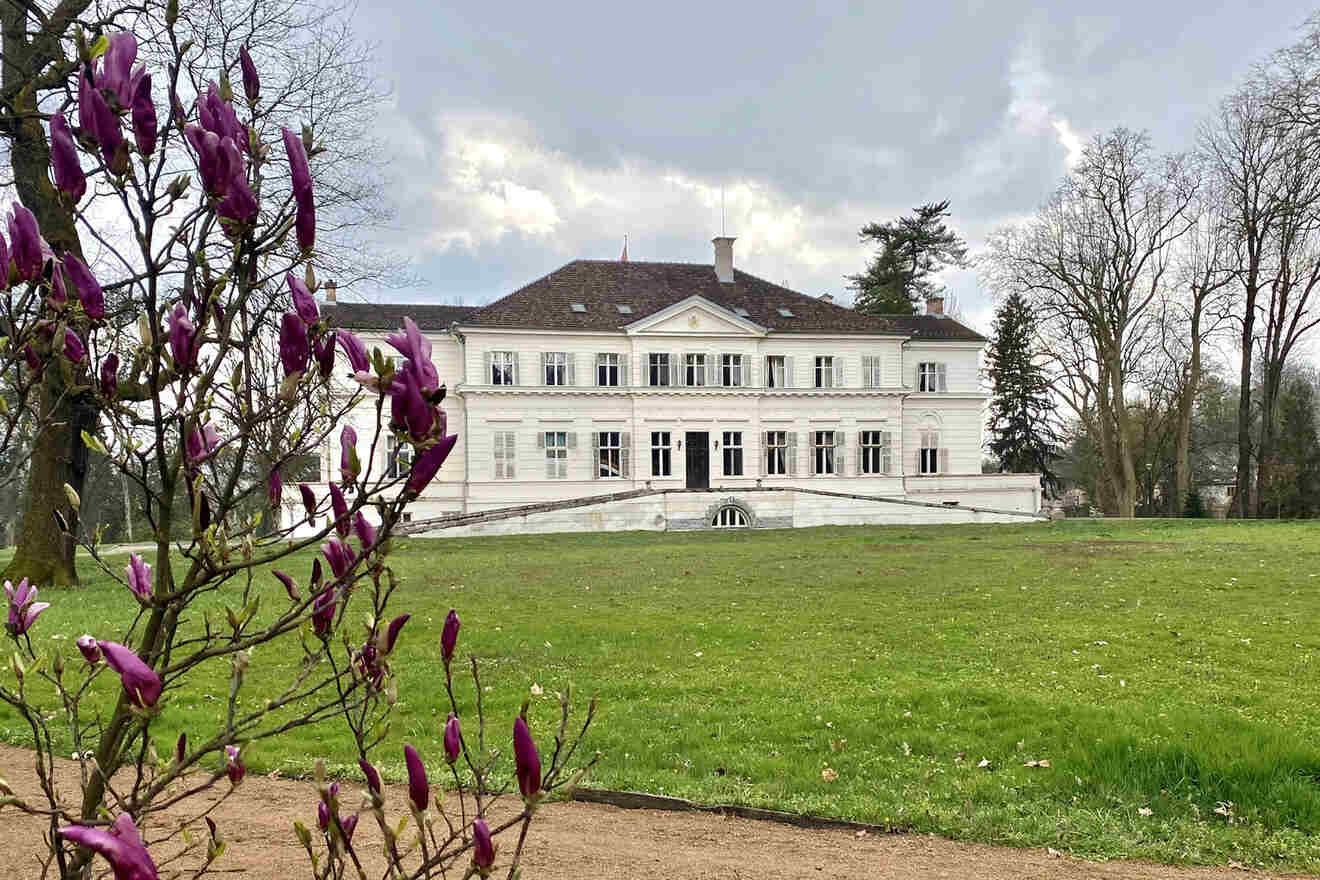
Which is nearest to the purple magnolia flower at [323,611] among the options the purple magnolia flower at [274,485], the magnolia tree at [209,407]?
the magnolia tree at [209,407]

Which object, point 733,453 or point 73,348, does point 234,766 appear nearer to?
point 73,348

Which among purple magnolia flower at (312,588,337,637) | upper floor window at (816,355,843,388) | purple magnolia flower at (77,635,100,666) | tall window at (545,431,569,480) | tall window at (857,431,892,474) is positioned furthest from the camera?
tall window at (857,431,892,474)

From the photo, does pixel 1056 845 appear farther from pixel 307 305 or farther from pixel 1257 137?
pixel 1257 137

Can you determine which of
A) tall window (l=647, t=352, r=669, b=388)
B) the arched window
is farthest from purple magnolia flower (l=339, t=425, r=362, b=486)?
tall window (l=647, t=352, r=669, b=388)

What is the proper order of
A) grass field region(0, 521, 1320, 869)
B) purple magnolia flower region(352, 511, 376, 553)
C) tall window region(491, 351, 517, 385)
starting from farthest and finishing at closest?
tall window region(491, 351, 517, 385) → grass field region(0, 521, 1320, 869) → purple magnolia flower region(352, 511, 376, 553)

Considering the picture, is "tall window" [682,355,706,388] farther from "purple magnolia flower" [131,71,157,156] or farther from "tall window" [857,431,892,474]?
"purple magnolia flower" [131,71,157,156]

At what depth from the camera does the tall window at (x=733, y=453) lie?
43688 millimetres

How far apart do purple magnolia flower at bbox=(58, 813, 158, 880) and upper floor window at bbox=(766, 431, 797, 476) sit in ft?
143

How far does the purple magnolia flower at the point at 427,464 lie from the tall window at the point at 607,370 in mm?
41217

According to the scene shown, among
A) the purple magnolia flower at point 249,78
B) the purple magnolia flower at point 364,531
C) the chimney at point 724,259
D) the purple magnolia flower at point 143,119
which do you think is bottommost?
the purple magnolia flower at point 364,531

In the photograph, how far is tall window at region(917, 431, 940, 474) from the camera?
47.2m

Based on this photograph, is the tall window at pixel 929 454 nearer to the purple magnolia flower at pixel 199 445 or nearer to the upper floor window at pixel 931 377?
the upper floor window at pixel 931 377

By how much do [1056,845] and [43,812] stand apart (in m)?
5.36

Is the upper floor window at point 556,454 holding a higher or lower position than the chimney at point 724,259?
lower
